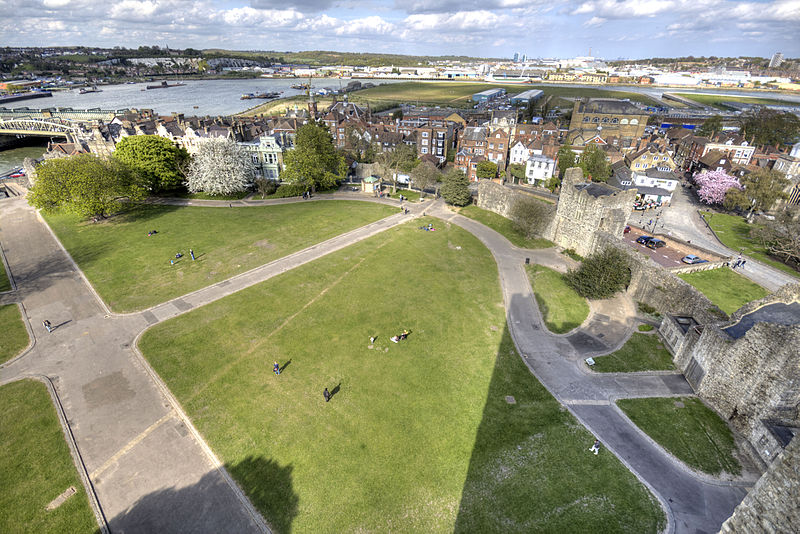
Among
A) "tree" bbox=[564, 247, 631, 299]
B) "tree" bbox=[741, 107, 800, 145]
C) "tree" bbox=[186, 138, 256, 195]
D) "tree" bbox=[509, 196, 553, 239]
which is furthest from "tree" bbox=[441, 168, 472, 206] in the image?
"tree" bbox=[741, 107, 800, 145]

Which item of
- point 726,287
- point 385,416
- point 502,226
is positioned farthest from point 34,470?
point 726,287

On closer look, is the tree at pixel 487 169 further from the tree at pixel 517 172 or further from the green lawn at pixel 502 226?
the green lawn at pixel 502 226

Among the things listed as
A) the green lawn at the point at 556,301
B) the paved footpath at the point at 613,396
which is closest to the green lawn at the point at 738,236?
the green lawn at the point at 556,301

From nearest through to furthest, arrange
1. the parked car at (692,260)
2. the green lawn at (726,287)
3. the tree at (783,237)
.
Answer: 1. the green lawn at (726,287)
2. the tree at (783,237)
3. the parked car at (692,260)

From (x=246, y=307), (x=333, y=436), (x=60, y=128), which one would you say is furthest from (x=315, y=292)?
(x=60, y=128)

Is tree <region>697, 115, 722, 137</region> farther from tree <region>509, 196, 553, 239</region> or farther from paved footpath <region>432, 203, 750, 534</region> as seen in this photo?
paved footpath <region>432, 203, 750, 534</region>

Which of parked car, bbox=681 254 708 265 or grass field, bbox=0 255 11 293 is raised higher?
parked car, bbox=681 254 708 265
